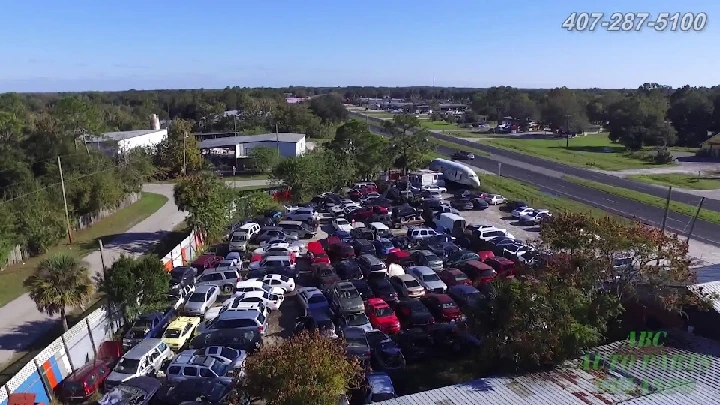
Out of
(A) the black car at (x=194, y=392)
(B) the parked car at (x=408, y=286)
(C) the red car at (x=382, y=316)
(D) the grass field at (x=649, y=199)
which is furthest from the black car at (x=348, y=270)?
(D) the grass field at (x=649, y=199)

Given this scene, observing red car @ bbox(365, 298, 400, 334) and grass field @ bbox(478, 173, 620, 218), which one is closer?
red car @ bbox(365, 298, 400, 334)

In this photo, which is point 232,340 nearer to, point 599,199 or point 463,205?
point 463,205

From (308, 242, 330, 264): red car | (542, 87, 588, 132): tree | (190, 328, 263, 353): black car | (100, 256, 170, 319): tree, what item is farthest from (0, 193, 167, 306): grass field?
(542, 87, 588, 132): tree

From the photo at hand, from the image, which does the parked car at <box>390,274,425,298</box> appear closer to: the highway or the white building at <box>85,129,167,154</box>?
the highway

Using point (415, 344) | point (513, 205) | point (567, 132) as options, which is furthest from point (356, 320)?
point (567, 132)

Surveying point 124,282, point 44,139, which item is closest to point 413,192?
point 124,282

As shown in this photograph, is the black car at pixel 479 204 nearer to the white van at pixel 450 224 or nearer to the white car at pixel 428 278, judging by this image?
the white van at pixel 450 224

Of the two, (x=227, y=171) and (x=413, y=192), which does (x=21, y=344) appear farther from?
(x=227, y=171)
